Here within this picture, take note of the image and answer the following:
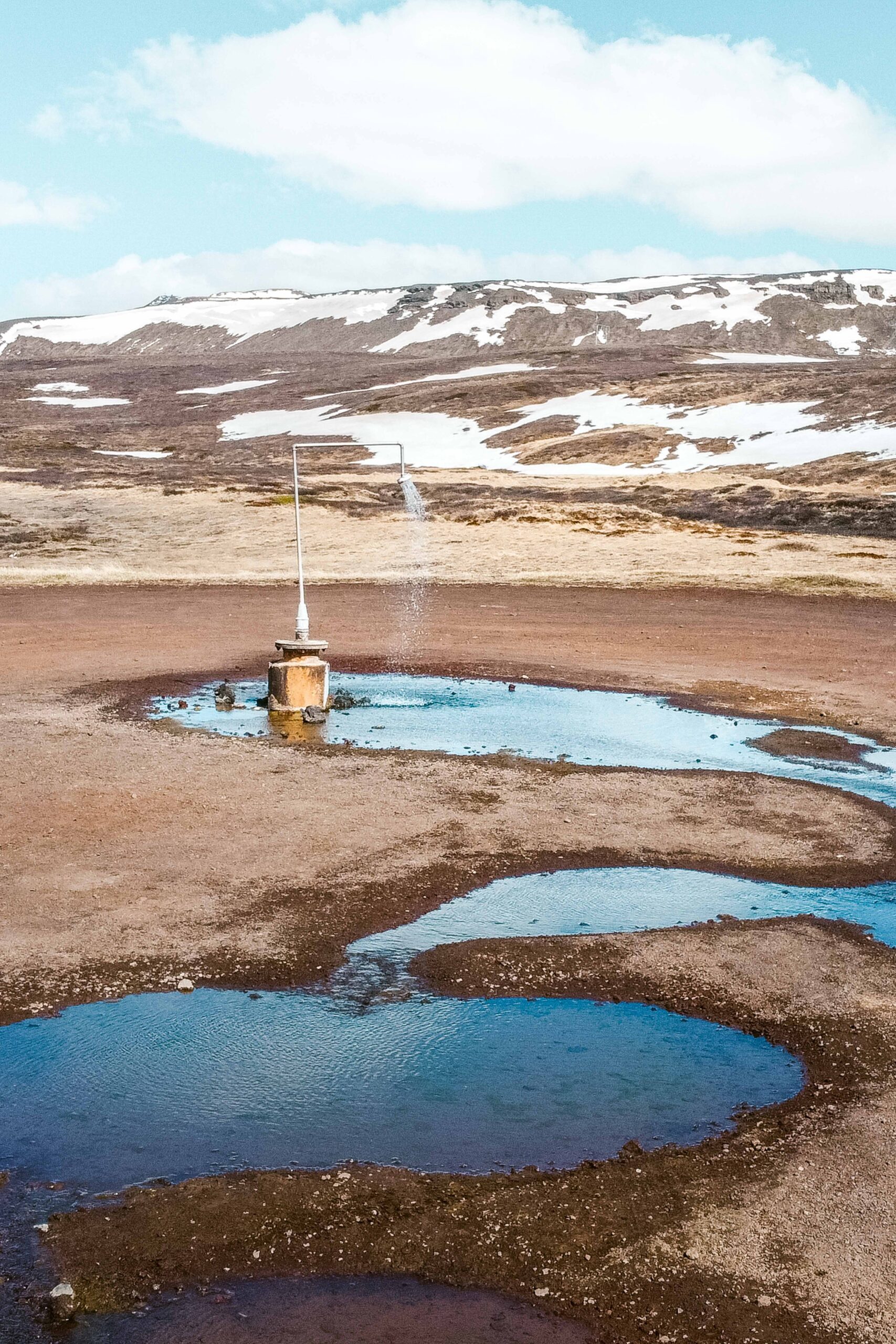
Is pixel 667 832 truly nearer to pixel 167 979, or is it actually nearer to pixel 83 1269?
pixel 167 979

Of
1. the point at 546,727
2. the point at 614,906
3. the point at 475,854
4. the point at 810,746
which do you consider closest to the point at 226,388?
the point at 546,727

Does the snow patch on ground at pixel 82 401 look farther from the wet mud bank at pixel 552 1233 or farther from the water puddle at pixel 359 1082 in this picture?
the wet mud bank at pixel 552 1233

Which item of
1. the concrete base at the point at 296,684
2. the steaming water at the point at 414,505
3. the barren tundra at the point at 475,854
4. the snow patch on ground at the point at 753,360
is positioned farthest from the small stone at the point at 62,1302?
the snow patch on ground at the point at 753,360

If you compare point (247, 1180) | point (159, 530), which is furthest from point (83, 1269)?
point (159, 530)

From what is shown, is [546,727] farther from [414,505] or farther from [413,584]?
[414,505]

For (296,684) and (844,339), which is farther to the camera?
(844,339)

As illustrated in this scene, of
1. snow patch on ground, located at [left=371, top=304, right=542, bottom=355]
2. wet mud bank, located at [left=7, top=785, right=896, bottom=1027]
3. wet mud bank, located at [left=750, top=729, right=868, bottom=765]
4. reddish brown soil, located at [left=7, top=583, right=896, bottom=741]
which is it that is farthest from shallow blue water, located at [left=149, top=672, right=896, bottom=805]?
snow patch on ground, located at [left=371, top=304, right=542, bottom=355]
